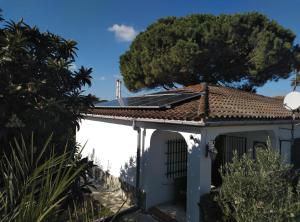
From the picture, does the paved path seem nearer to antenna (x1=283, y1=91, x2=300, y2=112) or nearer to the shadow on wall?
the shadow on wall

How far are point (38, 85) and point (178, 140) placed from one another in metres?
7.43

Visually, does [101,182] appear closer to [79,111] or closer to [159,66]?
[79,111]

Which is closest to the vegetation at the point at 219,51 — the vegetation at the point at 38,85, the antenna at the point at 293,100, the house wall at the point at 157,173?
the antenna at the point at 293,100

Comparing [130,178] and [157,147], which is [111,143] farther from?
[157,147]

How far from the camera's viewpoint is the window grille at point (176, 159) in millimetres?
11234

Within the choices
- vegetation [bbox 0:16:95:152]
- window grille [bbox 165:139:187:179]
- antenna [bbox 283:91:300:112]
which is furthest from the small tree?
antenna [bbox 283:91:300:112]

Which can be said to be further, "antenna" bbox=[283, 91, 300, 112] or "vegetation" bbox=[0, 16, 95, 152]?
"antenna" bbox=[283, 91, 300, 112]

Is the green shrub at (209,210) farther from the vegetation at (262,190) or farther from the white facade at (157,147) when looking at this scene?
the vegetation at (262,190)

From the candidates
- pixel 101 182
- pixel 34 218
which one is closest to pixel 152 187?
pixel 101 182

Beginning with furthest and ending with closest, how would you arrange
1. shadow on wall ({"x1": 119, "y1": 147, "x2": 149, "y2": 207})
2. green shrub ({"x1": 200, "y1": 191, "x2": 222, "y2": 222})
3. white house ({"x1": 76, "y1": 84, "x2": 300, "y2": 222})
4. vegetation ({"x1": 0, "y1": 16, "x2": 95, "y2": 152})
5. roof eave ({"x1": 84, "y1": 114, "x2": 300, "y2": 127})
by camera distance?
shadow on wall ({"x1": 119, "y1": 147, "x2": 149, "y2": 207}) → white house ({"x1": 76, "y1": 84, "x2": 300, "y2": 222}) → green shrub ({"x1": 200, "y1": 191, "x2": 222, "y2": 222}) → roof eave ({"x1": 84, "y1": 114, "x2": 300, "y2": 127}) → vegetation ({"x1": 0, "y1": 16, "x2": 95, "y2": 152})

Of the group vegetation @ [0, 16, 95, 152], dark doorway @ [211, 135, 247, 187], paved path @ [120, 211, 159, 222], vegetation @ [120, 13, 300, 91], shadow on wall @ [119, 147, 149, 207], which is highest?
vegetation @ [120, 13, 300, 91]

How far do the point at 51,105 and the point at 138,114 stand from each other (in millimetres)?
5148

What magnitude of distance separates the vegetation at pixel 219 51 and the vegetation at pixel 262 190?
18.7 meters

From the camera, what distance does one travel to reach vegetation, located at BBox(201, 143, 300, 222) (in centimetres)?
532
